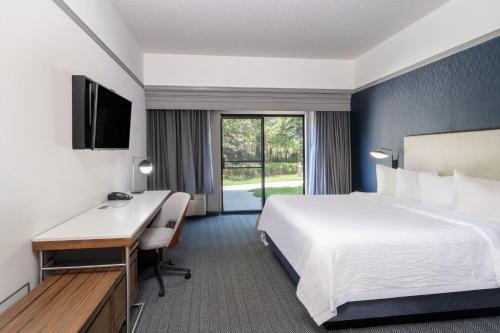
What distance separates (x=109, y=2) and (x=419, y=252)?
3.70m

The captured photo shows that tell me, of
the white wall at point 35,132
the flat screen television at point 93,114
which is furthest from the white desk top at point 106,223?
the flat screen television at point 93,114

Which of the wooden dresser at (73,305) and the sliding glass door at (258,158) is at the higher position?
the sliding glass door at (258,158)

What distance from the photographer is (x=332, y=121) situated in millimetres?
5691

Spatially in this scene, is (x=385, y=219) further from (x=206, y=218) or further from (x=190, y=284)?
(x=206, y=218)

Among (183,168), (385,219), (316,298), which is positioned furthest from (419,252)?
(183,168)

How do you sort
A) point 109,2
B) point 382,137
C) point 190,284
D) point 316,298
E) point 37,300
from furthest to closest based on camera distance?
point 382,137 < point 109,2 < point 190,284 < point 316,298 < point 37,300

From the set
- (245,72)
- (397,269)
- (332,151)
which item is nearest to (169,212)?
(397,269)

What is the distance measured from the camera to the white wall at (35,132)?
5.34ft

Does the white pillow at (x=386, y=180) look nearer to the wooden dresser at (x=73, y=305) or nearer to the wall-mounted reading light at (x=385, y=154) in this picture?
the wall-mounted reading light at (x=385, y=154)

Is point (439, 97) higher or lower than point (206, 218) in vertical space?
higher

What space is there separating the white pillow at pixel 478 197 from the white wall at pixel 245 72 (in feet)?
10.4

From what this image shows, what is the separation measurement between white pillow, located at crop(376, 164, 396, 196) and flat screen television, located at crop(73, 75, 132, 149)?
328 cm

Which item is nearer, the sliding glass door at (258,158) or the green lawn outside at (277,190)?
the sliding glass door at (258,158)

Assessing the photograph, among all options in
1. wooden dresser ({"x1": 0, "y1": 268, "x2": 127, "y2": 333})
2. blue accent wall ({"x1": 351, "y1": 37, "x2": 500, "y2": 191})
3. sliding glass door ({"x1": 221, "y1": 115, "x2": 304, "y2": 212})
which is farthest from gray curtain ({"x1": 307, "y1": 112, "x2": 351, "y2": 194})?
wooden dresser ({"x1": 0, "y1": 268, "x2": 127, "y2": 333})
